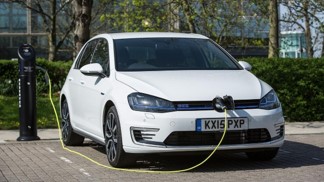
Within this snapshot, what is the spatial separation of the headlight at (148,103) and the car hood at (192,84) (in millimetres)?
54

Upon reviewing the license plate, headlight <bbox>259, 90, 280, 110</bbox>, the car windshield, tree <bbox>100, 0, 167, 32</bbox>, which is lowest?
the license plate

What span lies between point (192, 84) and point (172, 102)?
0.41 m

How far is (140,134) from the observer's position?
25.1ft

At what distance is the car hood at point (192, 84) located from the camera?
763 cm

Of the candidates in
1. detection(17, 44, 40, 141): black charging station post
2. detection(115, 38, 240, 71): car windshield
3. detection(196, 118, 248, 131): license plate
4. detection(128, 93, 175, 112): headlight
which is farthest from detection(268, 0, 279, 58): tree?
detection(128, 93, 175, 112): headlight

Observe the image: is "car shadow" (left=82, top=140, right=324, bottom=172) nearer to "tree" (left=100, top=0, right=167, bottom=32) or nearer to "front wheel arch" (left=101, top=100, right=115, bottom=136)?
"front wheel arch" (left=101, top=100, right=115, bottom=136)

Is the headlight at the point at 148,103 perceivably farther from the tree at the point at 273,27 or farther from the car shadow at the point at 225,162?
the tree at the point at 273,27

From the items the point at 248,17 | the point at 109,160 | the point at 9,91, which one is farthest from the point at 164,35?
the point at 248,17

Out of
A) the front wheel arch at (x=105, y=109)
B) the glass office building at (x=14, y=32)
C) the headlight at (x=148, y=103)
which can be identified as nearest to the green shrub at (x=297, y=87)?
the front wheel arch at (x=105, y=109)

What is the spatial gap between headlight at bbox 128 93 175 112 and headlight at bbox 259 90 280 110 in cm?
112

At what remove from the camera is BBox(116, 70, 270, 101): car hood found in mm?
7633

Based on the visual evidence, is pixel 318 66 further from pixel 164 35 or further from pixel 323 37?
pixel 323 37

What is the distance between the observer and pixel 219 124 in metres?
7.60

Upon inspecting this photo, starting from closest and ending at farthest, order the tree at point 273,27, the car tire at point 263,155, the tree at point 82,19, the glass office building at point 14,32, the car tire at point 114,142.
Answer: the car tire at point 114,142 < the car tire at point 263,155 < the tree at point 82,19 < the tree at point 273,27 < the glass office building at point 14,32
